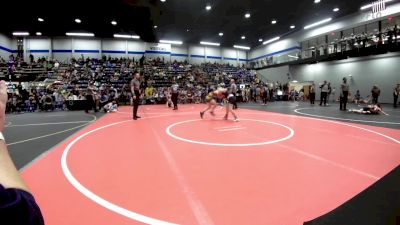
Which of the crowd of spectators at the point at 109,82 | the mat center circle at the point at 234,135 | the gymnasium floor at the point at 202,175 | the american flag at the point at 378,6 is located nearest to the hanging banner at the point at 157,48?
the crowd of spectators at the point at 109,82

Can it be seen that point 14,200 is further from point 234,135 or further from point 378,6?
point 378,6

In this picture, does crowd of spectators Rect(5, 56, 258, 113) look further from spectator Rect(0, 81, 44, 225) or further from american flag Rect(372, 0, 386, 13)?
spectator Rect(0, 81, 44, 225)

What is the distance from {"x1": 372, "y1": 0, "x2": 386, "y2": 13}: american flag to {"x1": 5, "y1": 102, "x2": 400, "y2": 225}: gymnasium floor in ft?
56.9

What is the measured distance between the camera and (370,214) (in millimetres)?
1416

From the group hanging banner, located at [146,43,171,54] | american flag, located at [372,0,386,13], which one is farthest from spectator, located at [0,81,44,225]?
hanging banner, located at [146,43,171,54]

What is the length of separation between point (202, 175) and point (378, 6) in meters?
22.5

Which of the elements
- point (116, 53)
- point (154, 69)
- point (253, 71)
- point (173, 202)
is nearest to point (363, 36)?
point (253, 71)

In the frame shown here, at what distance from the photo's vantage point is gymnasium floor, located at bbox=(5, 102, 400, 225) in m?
2.39

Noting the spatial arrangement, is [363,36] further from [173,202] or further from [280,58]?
[173,202]

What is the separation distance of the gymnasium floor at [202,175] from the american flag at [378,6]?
17.4 m

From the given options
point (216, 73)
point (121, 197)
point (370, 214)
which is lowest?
point (121, 197)

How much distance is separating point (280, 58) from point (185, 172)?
2880cm

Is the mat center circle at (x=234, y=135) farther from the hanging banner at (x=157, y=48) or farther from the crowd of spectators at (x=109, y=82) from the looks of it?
the hanging banner at (x=157, y=48)

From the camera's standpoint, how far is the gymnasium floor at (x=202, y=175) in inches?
94.1
